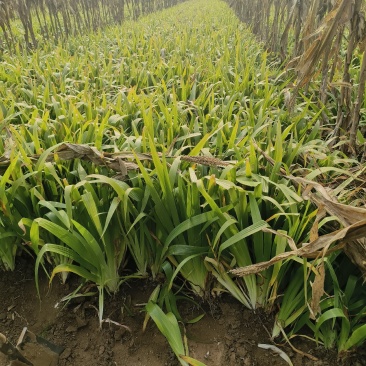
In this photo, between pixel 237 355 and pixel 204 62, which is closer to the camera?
pixel 237 355

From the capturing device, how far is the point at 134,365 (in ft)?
3.72

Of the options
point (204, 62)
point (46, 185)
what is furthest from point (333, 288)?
point (204, 62)

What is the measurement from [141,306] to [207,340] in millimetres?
261

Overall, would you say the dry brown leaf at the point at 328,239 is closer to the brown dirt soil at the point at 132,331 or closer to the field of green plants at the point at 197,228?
the field of green plants at the point at 197,228

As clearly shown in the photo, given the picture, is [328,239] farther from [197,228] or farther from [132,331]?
[132,331]

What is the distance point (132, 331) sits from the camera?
121 centimetres

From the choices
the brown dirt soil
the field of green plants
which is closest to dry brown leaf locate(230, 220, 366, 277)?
the field of green plants

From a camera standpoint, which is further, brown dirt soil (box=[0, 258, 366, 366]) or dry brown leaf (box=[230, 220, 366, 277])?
brown dirt soil (box=[0, 258, 366, 366])

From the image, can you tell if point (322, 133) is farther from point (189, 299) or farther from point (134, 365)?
point (134, 365)

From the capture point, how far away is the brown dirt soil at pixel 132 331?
1121 mm

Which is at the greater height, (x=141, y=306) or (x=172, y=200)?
(x=172, y=200)

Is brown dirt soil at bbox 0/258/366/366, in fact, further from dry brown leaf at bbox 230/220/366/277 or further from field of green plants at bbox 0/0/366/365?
dry brown leaf at bbox 230/220/366/277

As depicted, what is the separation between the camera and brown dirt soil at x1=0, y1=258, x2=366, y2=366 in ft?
3.68

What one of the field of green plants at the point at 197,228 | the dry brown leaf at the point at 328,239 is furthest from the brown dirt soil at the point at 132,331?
the dry brown leaf at the point at 328,239
